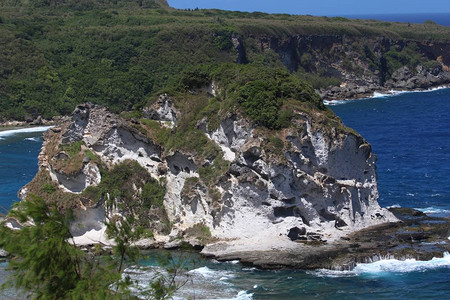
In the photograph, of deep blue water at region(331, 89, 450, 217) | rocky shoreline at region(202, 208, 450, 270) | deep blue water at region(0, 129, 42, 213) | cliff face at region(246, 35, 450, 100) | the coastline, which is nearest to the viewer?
rocky shoreline at region(202, 208, 450, 270)

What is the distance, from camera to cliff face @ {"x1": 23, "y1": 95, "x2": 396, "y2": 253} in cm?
4112

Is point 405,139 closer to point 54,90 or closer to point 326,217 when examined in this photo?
point 326,217

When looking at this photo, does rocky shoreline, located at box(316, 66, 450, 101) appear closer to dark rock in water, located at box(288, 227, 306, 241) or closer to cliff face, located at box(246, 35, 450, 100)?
cliff face, located at box(246, 35, 450, 100)

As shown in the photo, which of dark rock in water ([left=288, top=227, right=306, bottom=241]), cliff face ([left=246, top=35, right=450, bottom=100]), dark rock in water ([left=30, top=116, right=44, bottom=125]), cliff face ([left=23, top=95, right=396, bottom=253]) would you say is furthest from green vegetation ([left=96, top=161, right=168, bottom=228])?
cliff face ([left=246, top=35, right=450, bottom=100])

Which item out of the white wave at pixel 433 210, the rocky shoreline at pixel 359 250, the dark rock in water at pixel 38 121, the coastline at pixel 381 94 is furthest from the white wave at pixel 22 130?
the white wave at pixel 433 210

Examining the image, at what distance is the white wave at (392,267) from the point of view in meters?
37.1

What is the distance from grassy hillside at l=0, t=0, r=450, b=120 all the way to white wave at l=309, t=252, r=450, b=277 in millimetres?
50392

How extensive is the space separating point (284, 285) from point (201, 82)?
1690 centimetres

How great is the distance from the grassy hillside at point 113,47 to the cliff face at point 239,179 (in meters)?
41.2

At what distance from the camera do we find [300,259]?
125 feet

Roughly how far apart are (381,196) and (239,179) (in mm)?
14477

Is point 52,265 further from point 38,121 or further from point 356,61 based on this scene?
point 356,61

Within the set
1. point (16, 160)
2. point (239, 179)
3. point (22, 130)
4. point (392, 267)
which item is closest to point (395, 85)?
point (22, 130)

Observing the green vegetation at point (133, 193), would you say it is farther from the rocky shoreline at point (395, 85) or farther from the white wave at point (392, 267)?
the rocky shoreline at point (395, 85)
